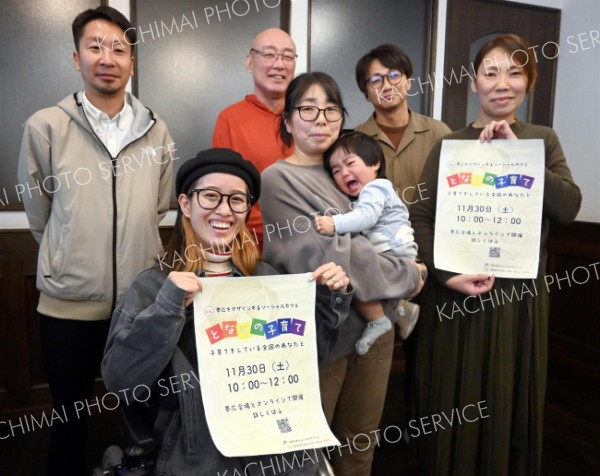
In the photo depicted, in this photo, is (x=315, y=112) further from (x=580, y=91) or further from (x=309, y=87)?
(x=580, y=91)

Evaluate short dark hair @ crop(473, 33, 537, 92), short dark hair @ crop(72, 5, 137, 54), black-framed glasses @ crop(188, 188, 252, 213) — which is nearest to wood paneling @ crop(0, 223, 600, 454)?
short dark hair @ crop(72, 5, 137, 54)

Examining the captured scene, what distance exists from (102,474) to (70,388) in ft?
2.06

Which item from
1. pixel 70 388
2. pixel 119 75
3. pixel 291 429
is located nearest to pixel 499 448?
pixel 291 429

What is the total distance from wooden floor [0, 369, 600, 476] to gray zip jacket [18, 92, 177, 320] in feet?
3.31

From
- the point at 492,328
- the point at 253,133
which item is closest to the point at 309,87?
the point at 253,133

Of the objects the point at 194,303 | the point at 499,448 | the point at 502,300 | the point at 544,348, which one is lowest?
the point at 499,448

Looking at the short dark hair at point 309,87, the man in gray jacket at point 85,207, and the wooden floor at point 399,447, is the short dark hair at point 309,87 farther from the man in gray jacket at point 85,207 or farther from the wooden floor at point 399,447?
the wooden floor at point 399,447

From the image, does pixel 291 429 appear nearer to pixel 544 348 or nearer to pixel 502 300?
pixel 502 300

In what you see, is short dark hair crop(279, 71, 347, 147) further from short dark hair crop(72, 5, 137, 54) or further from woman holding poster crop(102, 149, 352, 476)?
short dark hair crop(72, 5, 137, 54)

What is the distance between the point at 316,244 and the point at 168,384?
0.50m

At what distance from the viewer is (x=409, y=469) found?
2.09 meters

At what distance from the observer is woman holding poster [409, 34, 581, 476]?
1.51 m

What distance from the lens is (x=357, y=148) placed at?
141 centimetres

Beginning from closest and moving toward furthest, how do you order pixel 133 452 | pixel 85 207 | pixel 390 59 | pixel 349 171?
pixel 133 452 < pixel 349 171 < pixel 85 207 < pixel 390 59
